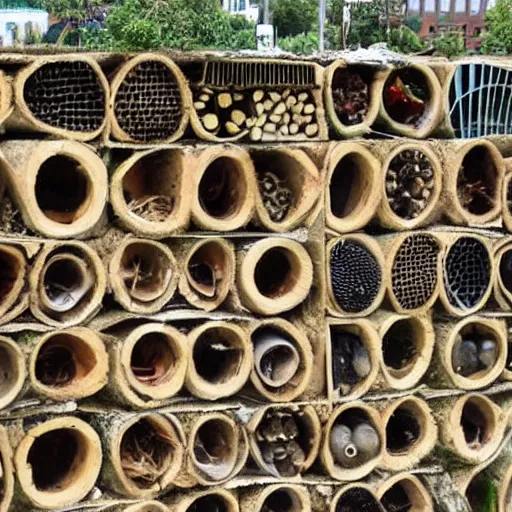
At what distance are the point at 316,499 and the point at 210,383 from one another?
76cm

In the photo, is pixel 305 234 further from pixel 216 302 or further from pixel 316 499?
pixel 316 499

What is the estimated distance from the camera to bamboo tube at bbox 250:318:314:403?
4578 millimetres

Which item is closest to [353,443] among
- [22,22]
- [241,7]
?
[22,22]

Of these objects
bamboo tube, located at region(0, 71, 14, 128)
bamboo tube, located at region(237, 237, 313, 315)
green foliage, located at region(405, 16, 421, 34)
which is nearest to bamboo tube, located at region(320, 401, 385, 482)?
bamboo tube, located at region(237, 237, 313, 315)

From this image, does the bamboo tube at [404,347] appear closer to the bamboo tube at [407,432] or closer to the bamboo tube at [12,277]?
the bamboo tube at [407,432]

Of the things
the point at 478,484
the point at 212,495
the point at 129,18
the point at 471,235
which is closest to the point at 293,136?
the point at 471,235

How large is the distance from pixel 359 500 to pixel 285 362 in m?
0.76

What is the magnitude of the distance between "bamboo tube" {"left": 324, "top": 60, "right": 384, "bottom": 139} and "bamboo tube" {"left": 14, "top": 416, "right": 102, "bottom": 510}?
71.2 inches

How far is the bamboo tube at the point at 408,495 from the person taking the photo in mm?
4926

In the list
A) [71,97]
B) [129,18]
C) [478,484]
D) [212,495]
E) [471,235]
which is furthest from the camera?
[129,18]

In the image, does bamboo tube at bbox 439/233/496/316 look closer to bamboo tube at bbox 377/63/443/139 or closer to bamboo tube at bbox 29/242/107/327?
bamboo tube at bbox 377/63/443/139

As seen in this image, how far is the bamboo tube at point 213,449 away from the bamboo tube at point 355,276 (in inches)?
28.2

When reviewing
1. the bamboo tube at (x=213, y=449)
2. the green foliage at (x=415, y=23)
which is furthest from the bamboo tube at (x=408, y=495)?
the green foliage at (x=415, y=23)

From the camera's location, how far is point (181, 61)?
4418mm
